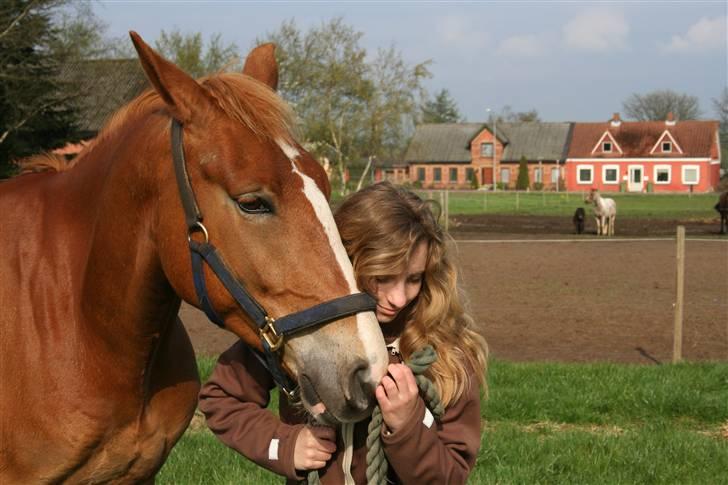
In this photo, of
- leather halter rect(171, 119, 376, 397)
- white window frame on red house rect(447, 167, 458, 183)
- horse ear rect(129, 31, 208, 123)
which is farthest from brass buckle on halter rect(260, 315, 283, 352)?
white window frame on red house rect(447, 167, 458, 183)

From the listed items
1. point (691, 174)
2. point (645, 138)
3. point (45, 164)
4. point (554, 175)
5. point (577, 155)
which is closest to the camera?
point (45, 164)

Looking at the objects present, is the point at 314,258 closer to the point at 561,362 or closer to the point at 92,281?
the point at 92,281

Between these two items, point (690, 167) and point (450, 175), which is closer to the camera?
point (690, 167)

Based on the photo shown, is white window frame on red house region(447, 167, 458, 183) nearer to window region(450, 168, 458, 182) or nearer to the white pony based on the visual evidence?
window region(450, 168, 458, 182)

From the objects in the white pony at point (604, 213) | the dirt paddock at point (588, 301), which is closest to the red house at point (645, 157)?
the white pony at point (604, 213)

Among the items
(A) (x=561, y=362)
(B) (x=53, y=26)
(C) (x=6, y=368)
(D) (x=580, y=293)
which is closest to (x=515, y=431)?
(A) (x=561, y=362)

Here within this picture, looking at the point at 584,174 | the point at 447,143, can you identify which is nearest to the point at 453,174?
the point at 447,143

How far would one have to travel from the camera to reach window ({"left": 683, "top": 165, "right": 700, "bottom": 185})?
65812 millimetres

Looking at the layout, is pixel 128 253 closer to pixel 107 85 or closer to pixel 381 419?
pixel 381 419

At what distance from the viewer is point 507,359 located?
822 centimetres

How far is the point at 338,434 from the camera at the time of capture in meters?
2.43

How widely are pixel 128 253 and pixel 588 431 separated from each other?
4.18 metres

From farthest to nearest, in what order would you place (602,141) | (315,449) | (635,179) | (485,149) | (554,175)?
1. (485,149)
2. (554,175)
3. (602,141)
4. (635,179)
5. (315,449)

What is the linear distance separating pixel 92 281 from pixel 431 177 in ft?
242
